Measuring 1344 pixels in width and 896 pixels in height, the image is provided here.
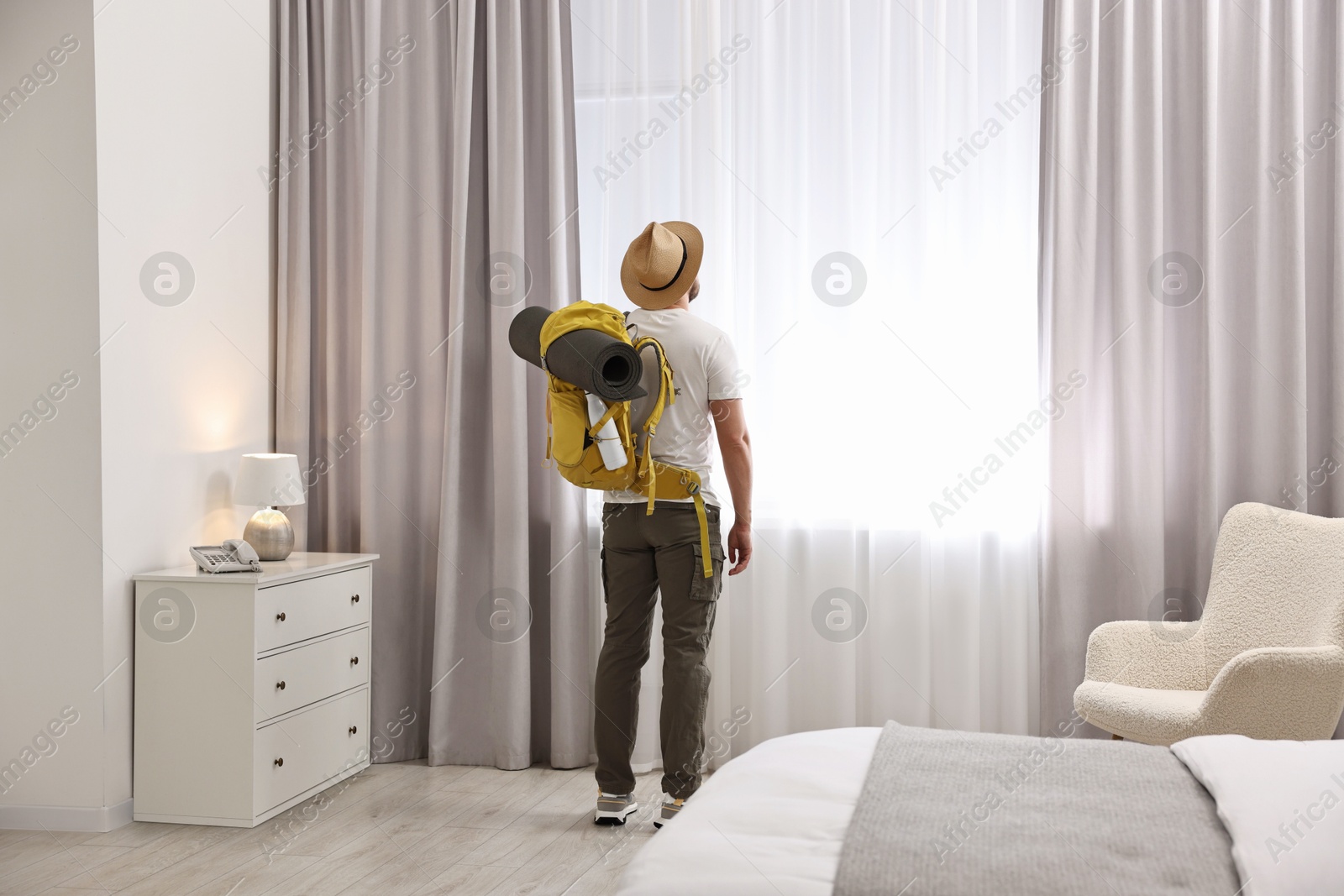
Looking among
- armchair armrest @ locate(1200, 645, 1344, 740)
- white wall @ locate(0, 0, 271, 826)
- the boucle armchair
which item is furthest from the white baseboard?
armchair armrest @ locate(1200, 645, 1344, 740)

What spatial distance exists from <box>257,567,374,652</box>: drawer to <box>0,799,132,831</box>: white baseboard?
62cm

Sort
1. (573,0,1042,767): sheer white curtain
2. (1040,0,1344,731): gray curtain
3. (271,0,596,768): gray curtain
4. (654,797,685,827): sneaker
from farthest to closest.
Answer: (271,0,596,768): gray curtain, (573,0,1042,767): sheer white curtain, (1040,0,1344,731): gray curtain, (654,797,685,827): sneaker

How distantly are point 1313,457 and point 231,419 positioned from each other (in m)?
3.52

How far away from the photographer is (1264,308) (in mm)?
3100

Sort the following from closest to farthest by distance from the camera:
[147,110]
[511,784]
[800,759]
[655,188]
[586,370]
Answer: [800,759], [586,370], [147,110], [511,784], [655,188]

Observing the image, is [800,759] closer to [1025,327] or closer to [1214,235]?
[1025,327]

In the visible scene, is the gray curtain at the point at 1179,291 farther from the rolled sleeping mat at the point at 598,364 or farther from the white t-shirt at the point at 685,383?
the rolled sleeping mat at the point at 598,364

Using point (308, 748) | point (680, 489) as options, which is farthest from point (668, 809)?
point (308, 748)

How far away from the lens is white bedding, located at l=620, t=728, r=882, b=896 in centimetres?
114

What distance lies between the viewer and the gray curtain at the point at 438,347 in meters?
3.44

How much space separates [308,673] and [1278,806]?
259 cm

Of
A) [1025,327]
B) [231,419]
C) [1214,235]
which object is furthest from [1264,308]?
[231,419]

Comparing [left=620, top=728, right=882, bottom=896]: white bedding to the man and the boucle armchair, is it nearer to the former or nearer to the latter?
the man

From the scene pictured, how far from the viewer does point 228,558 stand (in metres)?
2.95
